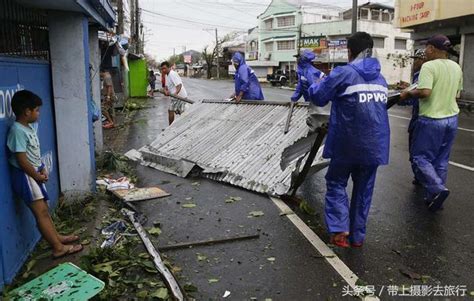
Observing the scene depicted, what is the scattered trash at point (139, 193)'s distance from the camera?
19.1 feet

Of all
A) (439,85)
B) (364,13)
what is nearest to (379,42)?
(364,13)

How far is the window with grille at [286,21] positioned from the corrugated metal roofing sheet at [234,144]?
53.1 metres

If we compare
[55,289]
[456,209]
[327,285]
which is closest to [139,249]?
[55,289]

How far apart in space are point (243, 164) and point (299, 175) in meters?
1.33

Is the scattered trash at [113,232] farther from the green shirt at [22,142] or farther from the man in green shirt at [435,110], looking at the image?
the man in green shirt at [435,110]

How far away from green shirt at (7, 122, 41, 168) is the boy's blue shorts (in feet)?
0.26

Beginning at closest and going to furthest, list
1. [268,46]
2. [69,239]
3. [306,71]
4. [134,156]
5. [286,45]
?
[69,239] → [306,71] → [134,156] → [286,45] → [268,46]

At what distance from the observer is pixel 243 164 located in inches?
259

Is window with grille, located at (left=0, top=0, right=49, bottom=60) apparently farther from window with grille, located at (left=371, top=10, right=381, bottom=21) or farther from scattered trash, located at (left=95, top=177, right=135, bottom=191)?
window with grille, located at (left=371, top=10, right=381, bottom=21)

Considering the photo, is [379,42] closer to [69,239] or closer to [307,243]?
[307,243]

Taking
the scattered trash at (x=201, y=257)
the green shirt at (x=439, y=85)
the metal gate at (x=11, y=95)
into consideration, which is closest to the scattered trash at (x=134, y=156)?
the metal gate at (x=11, y=95)

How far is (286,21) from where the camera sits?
197ft

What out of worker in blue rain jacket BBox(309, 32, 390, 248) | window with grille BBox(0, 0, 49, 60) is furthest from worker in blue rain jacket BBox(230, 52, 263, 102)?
worker in blue rain jacket BBox(309, 32, 390, 248)

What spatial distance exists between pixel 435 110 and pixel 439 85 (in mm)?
301
